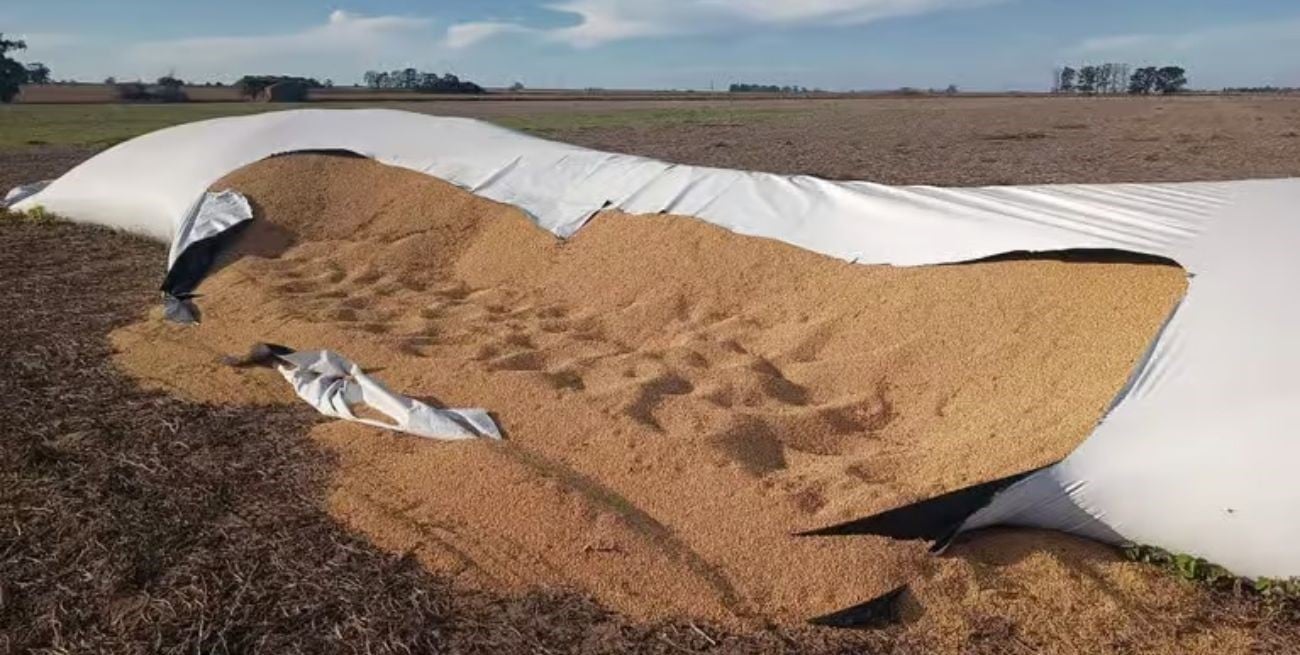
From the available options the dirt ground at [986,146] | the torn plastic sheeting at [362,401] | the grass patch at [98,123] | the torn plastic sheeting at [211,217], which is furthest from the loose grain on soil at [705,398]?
the grass patch at [98,123]

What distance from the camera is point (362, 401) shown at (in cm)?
371

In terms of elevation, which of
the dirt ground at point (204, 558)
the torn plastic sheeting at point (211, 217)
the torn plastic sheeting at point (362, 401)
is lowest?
the dirt ground at point (204, 558)

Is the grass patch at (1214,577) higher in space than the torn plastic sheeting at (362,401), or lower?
lower

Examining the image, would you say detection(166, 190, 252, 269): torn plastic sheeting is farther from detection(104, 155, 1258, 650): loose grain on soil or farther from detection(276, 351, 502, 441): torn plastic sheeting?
detection(276, 351, 502, 441): torn plastic sheeting

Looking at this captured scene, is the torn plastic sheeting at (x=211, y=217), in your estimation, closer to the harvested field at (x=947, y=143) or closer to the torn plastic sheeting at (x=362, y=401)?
the torn plastic sheeting at (x=362, y=401)

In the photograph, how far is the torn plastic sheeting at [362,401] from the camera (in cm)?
340

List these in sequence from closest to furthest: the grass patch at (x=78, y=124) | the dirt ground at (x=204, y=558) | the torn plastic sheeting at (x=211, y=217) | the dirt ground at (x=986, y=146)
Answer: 1. the dirt ground at (x=204, y=558)
2. the torn plastic sheeting at (x=211, y=217)
3. the dirt ground at (x=986, y=146)
4. the grass patch at (x=78, y=124)

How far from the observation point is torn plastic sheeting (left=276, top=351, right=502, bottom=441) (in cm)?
340

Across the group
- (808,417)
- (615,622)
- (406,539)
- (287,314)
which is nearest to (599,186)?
(287,314)

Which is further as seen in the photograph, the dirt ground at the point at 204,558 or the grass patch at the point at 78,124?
the grass patch at the point at 78,124

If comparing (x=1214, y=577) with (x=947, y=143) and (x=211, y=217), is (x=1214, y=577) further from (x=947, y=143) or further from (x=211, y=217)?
(x=947, y=143)

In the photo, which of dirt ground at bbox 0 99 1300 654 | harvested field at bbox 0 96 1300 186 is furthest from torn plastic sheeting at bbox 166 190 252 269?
harvested field at bbox 0 96 1300 186

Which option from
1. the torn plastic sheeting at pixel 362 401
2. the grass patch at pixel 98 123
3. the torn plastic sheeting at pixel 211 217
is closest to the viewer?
the torn plastic sheeting at pixel 362 401

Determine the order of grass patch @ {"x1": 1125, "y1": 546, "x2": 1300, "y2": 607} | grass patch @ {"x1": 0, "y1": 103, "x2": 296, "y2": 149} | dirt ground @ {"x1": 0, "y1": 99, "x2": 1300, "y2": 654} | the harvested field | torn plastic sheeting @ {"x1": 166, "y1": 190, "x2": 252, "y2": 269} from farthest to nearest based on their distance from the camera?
grass patch @ {"x1": 0, "y1": 103, "x2": 296, "y2": 149}, the harvested field, torn plastic sheeting @ {"x1": 166, "y1": 190, "x2": 252, "y2": 269}, grass patch @ {"x1": 1125, "y1": 546, "x2": 1300, "y2": 607}, dirt ground @ {"x1": 0, "y1": 99, "x2": 1300, "y2": 654}
